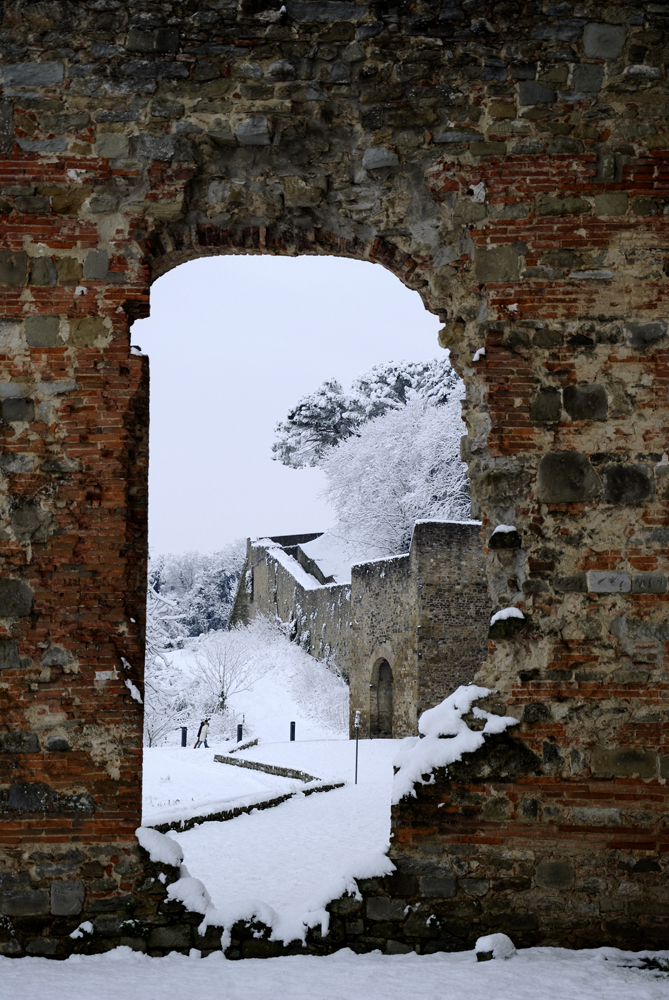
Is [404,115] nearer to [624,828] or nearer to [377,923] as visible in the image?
[624,828]

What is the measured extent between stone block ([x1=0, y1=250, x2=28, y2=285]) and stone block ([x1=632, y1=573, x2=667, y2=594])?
3957mm

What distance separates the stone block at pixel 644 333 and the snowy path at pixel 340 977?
335 cm

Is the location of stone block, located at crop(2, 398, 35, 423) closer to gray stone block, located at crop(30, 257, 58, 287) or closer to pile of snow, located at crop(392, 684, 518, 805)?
gray stone block, located at crop(30, 257, 58, 287)

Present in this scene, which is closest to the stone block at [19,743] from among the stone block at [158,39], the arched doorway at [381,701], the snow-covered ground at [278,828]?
the snow-covered ground at [278,828]

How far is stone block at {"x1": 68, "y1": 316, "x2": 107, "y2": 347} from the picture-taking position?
537cm

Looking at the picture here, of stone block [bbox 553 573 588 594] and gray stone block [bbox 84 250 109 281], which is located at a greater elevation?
gray stone block [bbox 84 250 109 281]

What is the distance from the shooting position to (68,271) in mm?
5402

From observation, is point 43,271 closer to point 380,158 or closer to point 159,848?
point 380,158

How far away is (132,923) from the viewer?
16.0 ft

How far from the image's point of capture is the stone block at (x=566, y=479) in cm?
526

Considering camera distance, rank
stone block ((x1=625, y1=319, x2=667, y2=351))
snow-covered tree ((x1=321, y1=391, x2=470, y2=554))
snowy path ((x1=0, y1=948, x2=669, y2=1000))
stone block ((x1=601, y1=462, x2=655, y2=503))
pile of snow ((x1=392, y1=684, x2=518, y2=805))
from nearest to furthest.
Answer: snowy path ((x1=0, y1=948, x2=669, y2=1000))
pile of snow ((x1=392, y1=684, x2=518, y2=805))
stone block ((x1=601, y1=462, x2=655, y2=503))
stone block ((x1=625, y1=319, x2=667, y2=351))
snow-covered tree ((x1=321, y1=391, x2=470, y2=554))

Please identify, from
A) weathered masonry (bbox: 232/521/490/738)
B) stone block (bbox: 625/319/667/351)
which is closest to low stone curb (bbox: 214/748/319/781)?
weathered masonry (bbox: 232/521/490/738)

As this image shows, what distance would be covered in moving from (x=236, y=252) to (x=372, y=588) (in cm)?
1574

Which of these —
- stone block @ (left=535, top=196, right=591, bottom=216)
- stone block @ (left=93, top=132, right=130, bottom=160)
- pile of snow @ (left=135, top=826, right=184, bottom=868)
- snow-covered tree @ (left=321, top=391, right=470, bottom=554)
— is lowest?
pile of snow @ (left=135, top=826, right=184, bottom=868)
